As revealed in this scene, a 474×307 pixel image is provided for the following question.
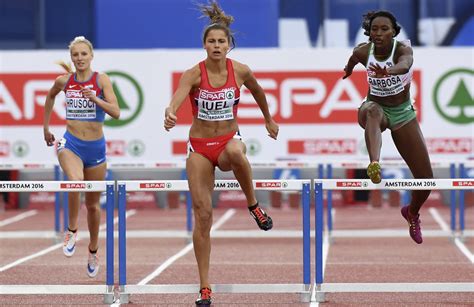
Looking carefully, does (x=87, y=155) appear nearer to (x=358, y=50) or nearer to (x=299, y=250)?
(x=358, y=50)

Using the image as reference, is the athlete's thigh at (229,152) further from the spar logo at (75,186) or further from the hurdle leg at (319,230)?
the spar logo at (75,186)

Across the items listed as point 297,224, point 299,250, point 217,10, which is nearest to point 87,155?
point 217,10

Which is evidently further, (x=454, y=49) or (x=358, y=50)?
(x=454, y=49)

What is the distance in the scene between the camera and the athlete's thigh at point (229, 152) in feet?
28.6

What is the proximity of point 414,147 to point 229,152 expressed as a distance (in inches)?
63.2

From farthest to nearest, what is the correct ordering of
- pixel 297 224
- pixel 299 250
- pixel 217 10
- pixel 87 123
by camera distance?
1. pixel 297 224
2. pixel 299 250
3. pixel 87 123
4. pixel 217 10

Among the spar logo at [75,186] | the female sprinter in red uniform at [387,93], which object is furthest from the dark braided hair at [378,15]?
the spar logo at [75,186]

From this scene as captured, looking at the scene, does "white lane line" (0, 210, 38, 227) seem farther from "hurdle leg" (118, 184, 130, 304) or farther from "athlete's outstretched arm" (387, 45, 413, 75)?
"athlete's outstretched arm" (387, 45, 413, 75)

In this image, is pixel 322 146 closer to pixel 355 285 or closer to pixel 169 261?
pixel 169 261

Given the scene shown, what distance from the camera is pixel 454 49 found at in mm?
19609

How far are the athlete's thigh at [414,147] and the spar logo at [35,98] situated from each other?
10.5 meters

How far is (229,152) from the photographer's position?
8.73 metres

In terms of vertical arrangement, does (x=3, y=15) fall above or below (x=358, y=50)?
above

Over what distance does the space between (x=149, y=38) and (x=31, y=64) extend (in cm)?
231
